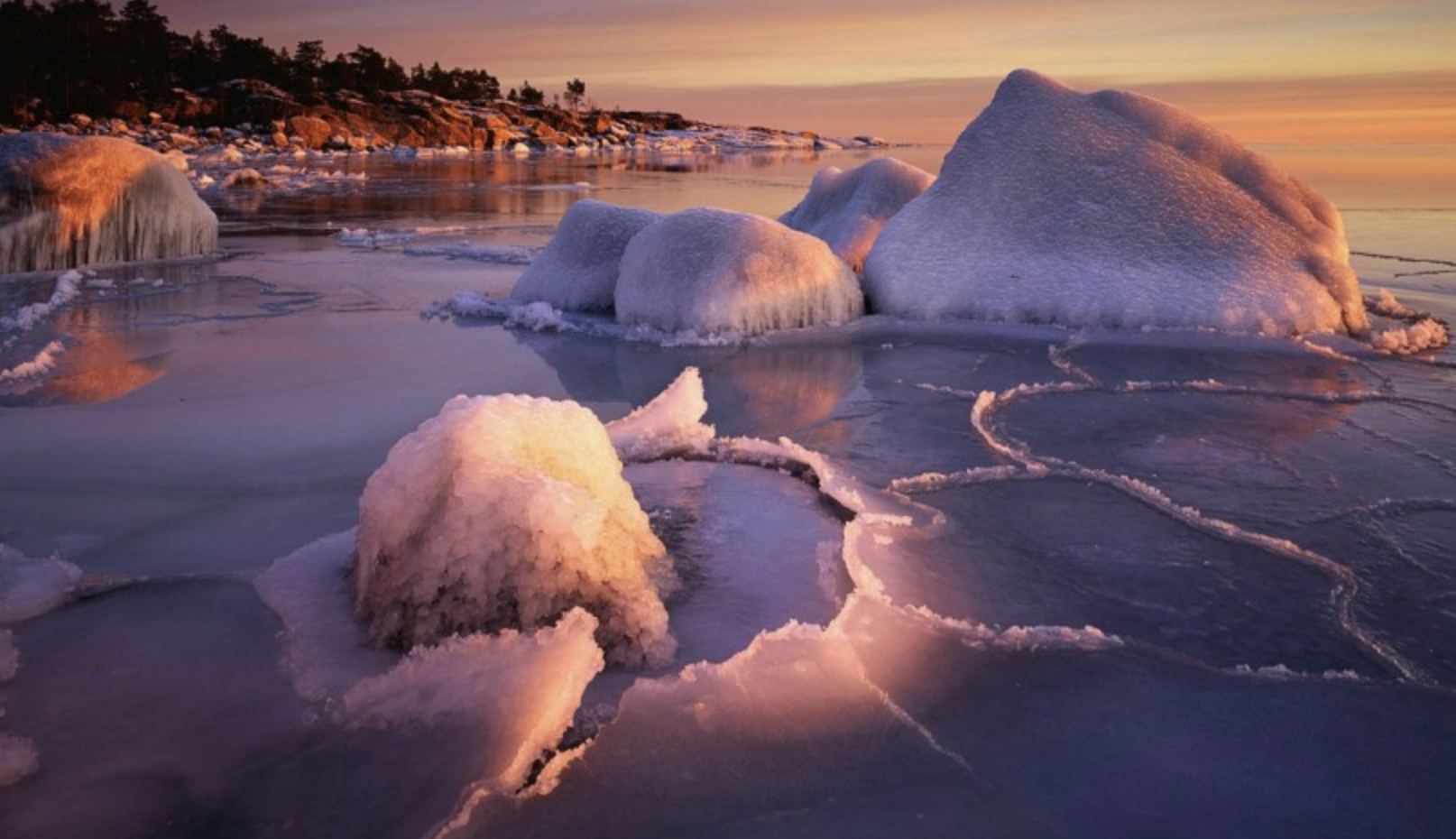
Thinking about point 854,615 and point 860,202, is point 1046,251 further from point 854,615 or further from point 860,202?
point 854,615

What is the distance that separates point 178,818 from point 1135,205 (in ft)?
21.6

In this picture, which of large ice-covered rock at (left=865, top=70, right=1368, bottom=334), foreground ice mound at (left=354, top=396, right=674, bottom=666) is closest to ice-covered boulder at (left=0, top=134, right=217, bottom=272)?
large ice-covered rock at (left=865, top=70, right=1368, bottom=334)

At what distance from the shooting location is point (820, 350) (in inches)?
224

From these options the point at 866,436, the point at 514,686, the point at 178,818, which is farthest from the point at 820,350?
the point at 178,818

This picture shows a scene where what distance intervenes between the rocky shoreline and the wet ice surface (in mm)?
36122

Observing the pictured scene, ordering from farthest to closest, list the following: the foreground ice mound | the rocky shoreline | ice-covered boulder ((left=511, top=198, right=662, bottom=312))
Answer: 1. the rocky shoreline
2. ice-covered boulder ((left=511, top=198, right=662, bottom=312))
3. the foreground ice mound

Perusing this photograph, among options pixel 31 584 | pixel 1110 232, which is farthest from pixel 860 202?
pixel 31 584

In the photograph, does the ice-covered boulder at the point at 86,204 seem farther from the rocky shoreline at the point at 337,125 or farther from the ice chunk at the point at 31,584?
the rocky shoreline at the point at 337,125

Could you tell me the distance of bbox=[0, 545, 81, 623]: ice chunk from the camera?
215 cm

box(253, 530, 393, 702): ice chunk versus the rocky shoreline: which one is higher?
the rocky shoreline

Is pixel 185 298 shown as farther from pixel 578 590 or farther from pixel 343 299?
pixel 578 590

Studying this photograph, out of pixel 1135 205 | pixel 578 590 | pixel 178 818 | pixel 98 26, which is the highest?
pixel 98 26

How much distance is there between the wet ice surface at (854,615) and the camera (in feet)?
5.27

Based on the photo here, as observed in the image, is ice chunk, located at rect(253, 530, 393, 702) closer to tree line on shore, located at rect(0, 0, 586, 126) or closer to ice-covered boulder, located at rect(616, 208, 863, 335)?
ice-covered boulder, located at rect(616, 208, 863, 335)
